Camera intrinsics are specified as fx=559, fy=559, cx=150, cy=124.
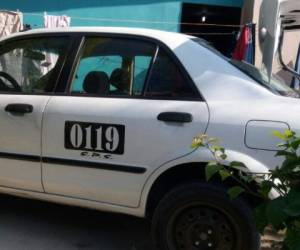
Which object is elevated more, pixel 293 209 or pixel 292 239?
pixel 293 209

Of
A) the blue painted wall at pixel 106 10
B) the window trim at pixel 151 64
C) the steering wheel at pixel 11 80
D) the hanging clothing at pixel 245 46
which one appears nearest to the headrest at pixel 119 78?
the window trim at pixel 151 64

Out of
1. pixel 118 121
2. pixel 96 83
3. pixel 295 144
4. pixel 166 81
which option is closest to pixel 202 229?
pixel 118 121

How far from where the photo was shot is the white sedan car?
3.50 meters

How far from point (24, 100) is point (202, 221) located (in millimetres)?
1560

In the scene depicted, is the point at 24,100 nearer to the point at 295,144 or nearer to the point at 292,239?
the point at 295,144

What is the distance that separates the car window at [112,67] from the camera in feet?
12.8

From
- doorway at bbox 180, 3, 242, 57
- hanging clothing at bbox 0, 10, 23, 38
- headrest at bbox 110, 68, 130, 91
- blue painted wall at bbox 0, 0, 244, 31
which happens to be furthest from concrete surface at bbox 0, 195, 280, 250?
doorway at bbox 180, 3, 242, 57

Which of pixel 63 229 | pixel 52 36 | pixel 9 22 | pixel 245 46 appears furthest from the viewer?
pixel 245 46

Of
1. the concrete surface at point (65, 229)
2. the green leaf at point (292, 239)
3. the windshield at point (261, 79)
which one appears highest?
the windshield at point (261, 79)

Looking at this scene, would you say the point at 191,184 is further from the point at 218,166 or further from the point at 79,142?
the point at 218,166

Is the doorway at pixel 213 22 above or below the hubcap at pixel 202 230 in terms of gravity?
above

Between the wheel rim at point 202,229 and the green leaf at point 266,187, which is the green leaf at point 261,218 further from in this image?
the wheel rim at point 202,229

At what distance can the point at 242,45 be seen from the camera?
24.7ft

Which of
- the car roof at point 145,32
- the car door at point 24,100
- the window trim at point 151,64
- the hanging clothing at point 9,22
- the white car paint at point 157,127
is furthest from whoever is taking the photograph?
the hanging clothing at point 9,22
